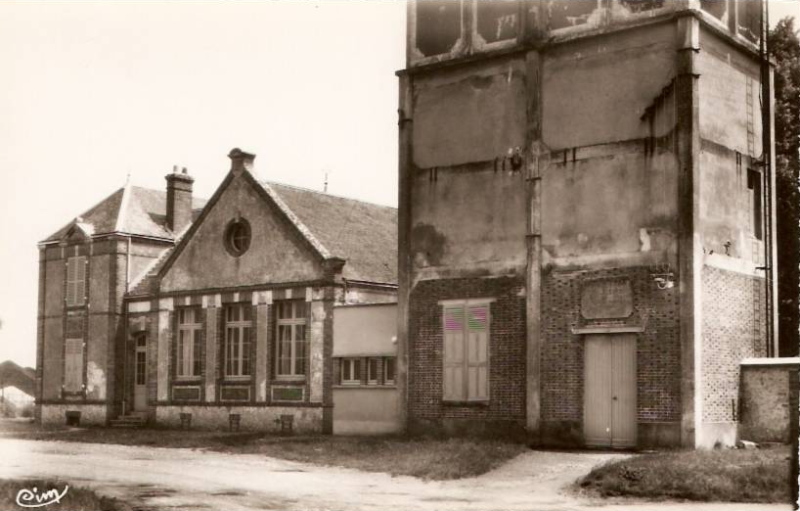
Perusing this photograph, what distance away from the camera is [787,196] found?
1075 inches

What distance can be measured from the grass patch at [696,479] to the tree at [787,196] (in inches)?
391

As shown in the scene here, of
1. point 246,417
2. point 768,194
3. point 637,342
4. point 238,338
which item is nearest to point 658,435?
point 637,342

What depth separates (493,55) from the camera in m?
22.3

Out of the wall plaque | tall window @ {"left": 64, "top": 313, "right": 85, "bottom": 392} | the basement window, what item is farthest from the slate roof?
the basement window

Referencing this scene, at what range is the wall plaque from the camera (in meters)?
20.2

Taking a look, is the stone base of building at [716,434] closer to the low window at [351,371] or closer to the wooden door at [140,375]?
the low window at [351,371]

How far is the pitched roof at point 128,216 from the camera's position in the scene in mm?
35781

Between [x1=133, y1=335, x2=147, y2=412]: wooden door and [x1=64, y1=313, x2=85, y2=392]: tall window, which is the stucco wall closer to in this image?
[x1=133, y1=335, x2=147, y2=412]: wooden door

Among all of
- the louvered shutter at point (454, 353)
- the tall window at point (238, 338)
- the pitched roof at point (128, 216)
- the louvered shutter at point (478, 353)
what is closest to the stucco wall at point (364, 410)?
the louvered shutter at point (454, 353)

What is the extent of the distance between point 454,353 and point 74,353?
1872cm

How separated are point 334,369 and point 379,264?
14.6ft

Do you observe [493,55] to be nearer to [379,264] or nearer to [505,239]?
[505,239]

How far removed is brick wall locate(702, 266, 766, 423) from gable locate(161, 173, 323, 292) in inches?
467

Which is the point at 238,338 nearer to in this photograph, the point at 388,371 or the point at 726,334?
the point at 388,371
